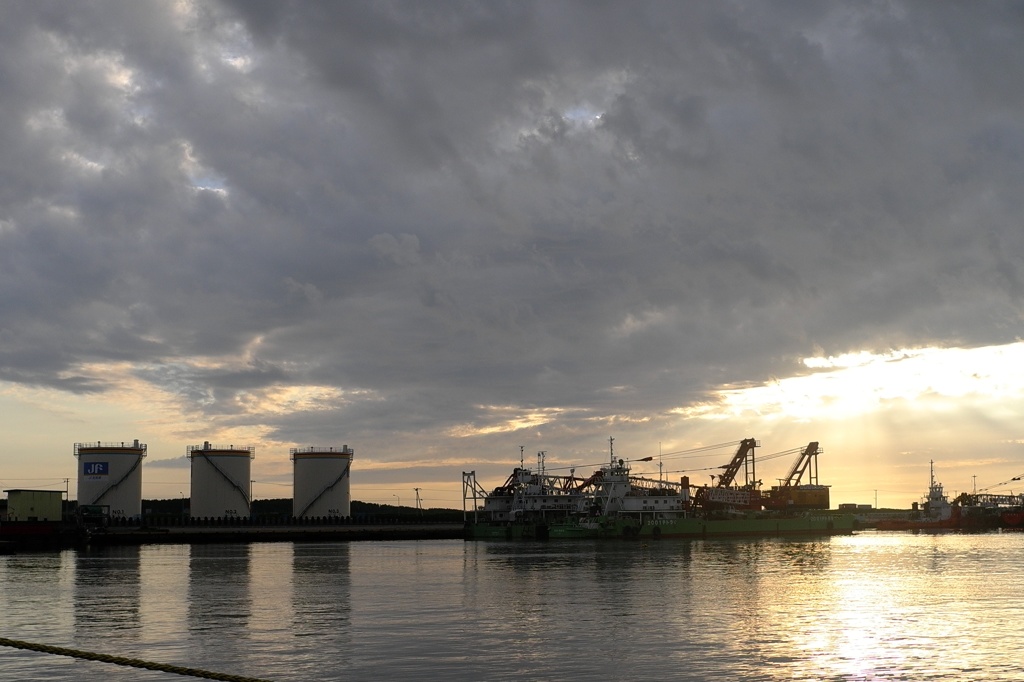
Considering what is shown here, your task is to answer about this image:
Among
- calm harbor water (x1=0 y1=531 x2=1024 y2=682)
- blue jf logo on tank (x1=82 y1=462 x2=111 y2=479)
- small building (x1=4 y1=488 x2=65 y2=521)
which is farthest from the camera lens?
blue jf logo on tank (x1=82 y1=462 x2=111 y2=479)

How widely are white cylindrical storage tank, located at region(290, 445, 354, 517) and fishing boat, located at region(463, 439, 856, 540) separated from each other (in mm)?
22441

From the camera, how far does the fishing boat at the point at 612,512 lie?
13875 cm

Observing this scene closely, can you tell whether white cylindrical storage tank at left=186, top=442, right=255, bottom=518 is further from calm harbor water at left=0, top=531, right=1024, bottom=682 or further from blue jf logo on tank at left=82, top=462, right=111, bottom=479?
calm harbor water at left=0, top=531, right=1024, bottom=682

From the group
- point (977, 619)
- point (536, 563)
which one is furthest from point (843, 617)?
point (536, 563)

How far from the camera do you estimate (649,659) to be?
33.9 metres

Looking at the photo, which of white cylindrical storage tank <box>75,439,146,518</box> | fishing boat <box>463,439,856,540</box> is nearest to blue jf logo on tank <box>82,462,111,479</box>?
white cylindrical storage tank <box>75,439,146,518</box>

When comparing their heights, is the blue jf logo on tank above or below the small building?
above

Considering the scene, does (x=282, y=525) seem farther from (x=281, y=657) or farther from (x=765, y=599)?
(x=281, y=657)

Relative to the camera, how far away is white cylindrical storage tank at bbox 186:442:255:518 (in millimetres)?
161125

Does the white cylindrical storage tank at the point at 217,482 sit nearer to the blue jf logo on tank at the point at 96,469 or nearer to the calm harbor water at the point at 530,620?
the blue jf logo on tank at the point at 96,469

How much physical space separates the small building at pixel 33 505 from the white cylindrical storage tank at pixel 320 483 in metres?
42.9

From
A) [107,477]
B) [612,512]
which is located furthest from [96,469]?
[612,512]

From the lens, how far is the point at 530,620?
44.1 m

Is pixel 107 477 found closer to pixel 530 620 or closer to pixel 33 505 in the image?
pixel 33 505
